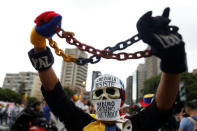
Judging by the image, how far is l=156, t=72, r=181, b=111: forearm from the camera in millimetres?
1457

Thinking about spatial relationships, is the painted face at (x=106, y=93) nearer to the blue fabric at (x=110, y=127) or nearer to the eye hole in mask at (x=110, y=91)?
the eye hole in mask at (x=110, y=91)

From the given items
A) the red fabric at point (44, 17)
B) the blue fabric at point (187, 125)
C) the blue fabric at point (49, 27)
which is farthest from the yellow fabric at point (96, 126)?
the blue fabric at point (187, 125)

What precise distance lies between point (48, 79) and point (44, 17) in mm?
615

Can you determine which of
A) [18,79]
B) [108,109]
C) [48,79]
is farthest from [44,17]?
[18,79]

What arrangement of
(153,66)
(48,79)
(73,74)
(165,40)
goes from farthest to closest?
(73,74) < (153,66) < (48,79) < (165,40)

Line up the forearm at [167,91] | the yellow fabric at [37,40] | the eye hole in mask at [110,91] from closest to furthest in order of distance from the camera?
the forearm at [167,91] → the yellow fabric at [37,40] → the eye hole in mask at [110,91]

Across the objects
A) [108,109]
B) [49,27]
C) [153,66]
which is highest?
[153,66]

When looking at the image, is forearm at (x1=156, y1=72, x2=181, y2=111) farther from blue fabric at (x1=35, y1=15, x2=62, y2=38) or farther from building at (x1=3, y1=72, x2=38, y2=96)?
building at (x1=3, y1=72, x2=38, y2=96)

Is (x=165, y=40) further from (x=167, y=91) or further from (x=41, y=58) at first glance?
(x=41, y=58)

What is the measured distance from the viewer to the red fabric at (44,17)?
4.93 ft

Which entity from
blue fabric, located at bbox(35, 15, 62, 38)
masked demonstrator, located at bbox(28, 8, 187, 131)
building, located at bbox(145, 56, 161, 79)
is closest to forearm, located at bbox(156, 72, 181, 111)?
masked demonstrator, located at bbox(28, 8, 187, 131)

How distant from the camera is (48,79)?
1768mm

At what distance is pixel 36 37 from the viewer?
1596 mm

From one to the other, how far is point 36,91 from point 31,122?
106m
